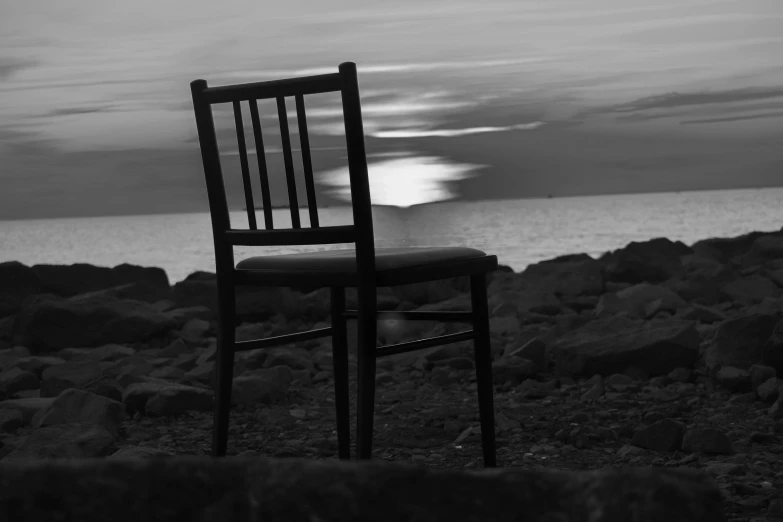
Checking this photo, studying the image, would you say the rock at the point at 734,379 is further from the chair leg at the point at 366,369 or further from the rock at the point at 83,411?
the rock at the point at 83,411

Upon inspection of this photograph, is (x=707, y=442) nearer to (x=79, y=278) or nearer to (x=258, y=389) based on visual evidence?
(x=258, y=389)

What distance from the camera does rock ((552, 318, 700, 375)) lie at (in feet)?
13.5

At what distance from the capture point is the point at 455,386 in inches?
166

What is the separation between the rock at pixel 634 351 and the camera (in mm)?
4125

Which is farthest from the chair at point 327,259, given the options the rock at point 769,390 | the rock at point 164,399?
the rock at point 769,390

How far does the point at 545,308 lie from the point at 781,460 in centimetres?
335

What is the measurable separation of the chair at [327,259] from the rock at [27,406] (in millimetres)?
1261

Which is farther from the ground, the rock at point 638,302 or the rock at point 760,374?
the rock at point 760,374

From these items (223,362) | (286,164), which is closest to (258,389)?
(223,362)

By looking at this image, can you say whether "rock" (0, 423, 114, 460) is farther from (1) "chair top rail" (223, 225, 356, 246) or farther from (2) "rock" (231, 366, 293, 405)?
(1) "chair top rail" (223, 225, 356, 246)

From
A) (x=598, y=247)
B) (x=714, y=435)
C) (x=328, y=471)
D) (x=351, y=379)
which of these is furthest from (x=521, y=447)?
(x=598, y=247)

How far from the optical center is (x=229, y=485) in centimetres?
59

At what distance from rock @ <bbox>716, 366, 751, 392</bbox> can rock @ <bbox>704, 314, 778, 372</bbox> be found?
0.35 feet

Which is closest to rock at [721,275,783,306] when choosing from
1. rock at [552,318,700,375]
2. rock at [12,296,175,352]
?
rock at [552,318,700,375]
